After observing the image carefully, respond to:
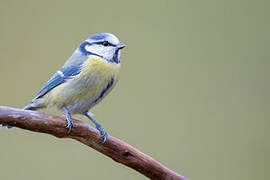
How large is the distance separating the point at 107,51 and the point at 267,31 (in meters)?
1.34

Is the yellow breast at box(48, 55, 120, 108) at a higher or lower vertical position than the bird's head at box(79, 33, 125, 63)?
lower

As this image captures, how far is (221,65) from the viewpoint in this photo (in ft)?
7.19

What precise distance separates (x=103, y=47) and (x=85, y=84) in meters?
0.16

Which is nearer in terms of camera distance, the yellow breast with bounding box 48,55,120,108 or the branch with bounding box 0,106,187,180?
the branch with bounding box 0,106,187,180

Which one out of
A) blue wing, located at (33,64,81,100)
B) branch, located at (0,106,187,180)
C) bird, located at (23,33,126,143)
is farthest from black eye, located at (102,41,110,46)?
branch, located at (0,106,187,180)

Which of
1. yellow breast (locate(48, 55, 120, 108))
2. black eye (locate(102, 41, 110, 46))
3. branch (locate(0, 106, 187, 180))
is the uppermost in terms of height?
black eye (locate(102, 41, 110, 46))

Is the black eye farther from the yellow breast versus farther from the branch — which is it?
the branch

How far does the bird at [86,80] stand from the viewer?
1.28 m

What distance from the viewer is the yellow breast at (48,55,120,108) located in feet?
4.19

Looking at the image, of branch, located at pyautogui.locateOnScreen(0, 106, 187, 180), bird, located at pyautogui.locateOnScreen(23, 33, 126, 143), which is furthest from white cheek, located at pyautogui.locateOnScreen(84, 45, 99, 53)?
branch, located at pyautogui.locateOnScreen(0, 106, 187, 180)

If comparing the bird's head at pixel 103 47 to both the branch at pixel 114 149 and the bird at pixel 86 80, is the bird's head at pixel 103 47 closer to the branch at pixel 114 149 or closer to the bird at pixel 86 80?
the bird at pixel 86 80

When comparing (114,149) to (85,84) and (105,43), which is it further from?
(105,43)

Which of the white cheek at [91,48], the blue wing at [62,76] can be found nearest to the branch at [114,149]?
the blue wing at [62,76]

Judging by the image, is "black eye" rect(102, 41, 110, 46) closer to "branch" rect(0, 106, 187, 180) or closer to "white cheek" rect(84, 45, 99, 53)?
"white cheek" rect(84, 45, 99, 53)
